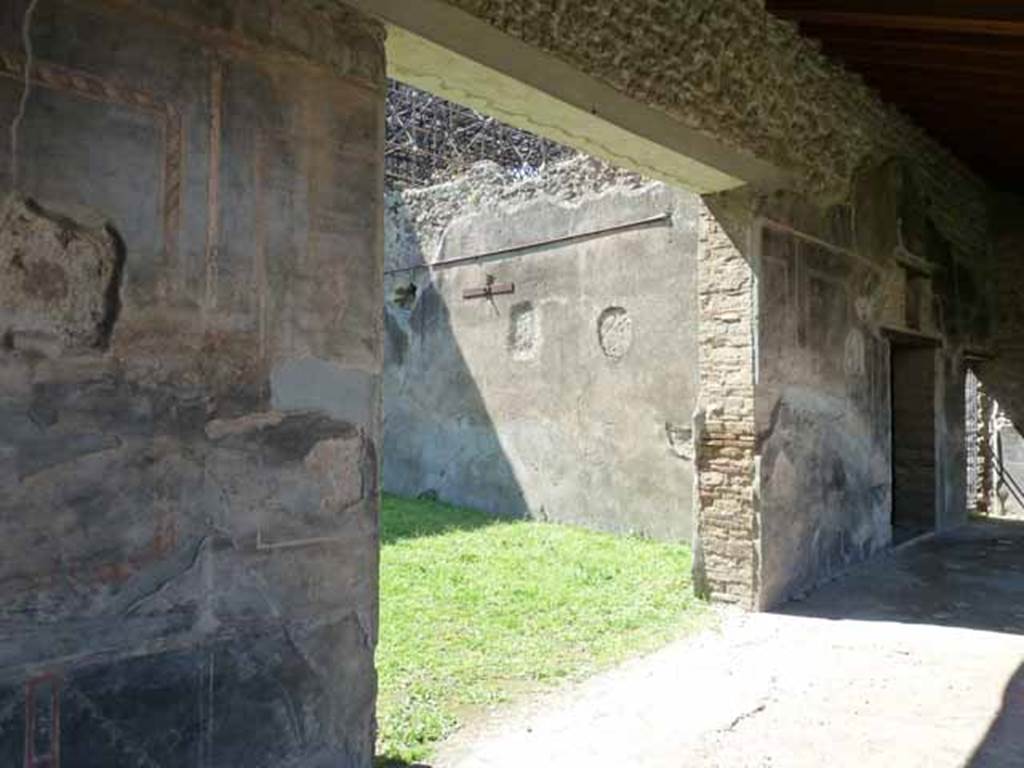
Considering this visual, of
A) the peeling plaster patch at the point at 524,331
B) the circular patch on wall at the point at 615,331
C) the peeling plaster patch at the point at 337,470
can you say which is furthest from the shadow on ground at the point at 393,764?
the peeling plaster patch at the point at 524,331

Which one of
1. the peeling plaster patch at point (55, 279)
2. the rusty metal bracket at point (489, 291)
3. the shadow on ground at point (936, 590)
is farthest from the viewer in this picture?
the rusty metal bracket at point (489, 291)

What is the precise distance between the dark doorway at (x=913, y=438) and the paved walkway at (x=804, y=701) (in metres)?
2.38

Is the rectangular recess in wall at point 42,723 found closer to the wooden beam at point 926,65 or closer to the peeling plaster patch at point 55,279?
the peeling plaster patch at point 55,279

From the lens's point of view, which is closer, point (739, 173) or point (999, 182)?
point (739, 173)

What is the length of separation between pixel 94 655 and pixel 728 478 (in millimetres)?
3291

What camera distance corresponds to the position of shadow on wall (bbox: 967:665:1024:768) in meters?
2.53

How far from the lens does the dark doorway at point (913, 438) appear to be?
673cm

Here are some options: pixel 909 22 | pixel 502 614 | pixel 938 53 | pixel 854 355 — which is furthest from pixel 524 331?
pixel 909 22

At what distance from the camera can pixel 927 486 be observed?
22.2 ft

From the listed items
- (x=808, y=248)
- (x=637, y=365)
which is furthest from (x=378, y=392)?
(x=637, y=365)

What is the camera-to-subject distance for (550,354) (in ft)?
24.3

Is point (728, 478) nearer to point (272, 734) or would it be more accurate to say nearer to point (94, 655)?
point (272, 734)

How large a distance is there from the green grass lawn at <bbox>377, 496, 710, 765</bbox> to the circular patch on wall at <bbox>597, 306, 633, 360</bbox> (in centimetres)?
155

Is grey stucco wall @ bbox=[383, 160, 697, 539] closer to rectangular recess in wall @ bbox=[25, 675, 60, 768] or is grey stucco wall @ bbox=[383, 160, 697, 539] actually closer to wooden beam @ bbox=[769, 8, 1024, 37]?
wooden beam @ bbox=[769, 8, 1024, 37]
